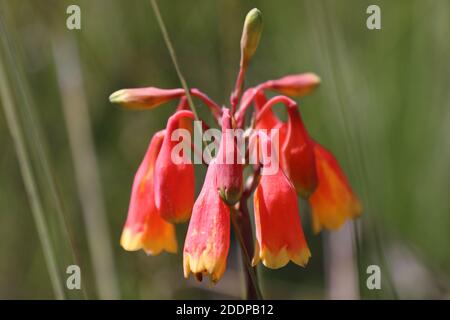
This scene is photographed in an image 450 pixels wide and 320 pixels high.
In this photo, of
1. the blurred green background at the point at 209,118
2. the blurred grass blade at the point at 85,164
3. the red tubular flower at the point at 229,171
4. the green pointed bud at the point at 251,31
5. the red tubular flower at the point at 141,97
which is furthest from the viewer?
the blurred green background at the point at 209,118

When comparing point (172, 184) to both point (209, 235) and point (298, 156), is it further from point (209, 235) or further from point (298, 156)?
point (298, 156)

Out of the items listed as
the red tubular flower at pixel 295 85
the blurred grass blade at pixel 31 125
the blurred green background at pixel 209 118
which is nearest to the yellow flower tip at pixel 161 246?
the blurred grass blade at pixel 31 125

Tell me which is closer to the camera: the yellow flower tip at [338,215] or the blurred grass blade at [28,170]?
the blurred grass blade at [28,170]

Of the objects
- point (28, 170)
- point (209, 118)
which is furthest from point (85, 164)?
point (28, 170)

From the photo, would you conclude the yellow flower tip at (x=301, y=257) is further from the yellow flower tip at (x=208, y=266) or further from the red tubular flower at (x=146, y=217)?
the red tubular flower at (x=146, y=217)

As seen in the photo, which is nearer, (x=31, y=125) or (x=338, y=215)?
(x=31, y=125)
